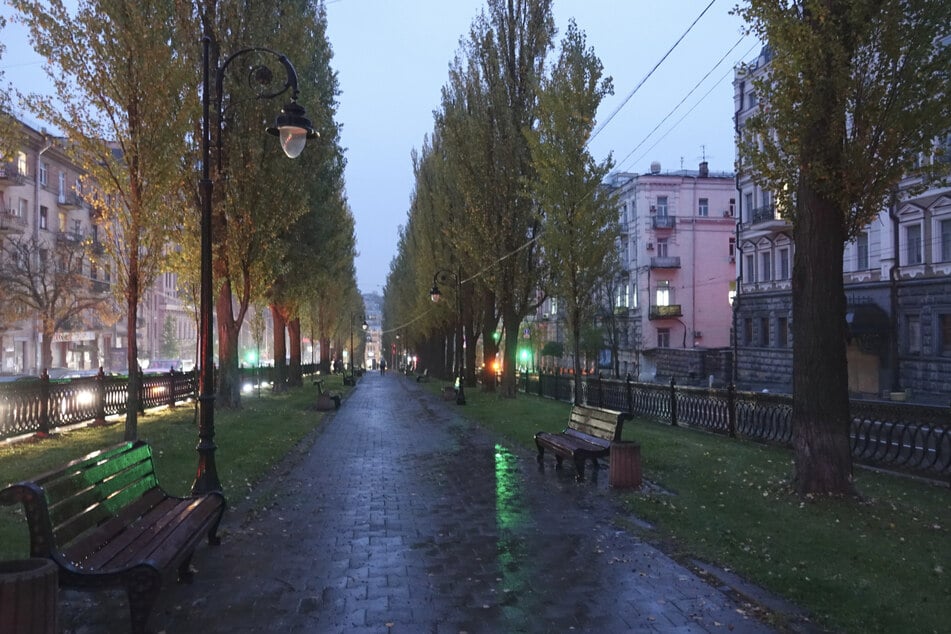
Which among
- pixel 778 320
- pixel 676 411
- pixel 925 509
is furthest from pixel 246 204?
pixel 778 320

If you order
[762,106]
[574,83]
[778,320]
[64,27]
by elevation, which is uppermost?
[574,83]

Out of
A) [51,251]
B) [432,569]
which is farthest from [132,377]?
[51,251]

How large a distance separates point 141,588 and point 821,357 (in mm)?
7398

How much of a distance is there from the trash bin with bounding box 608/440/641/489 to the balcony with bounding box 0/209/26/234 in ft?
119

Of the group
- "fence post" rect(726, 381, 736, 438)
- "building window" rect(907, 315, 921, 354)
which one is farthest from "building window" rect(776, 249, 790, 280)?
"fence post" rect(726, 381, 736, 438)

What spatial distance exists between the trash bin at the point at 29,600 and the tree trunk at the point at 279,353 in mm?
27409

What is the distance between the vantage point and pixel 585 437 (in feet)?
36.4

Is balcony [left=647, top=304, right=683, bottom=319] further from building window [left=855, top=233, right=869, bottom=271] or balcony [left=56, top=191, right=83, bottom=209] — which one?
balcony [left=56, top=191, right=83, bottom=209]

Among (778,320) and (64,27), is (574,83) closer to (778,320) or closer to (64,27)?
(64,27)

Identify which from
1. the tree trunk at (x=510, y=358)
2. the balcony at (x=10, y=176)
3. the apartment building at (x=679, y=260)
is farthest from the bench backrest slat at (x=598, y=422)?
the apartment building at (x=679, y=260)

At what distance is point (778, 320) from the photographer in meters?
38.2

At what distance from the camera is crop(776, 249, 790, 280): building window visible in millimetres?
38188

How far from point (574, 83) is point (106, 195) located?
1253 centimetres

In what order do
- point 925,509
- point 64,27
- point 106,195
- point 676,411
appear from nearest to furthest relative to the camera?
point 925,509 < point 64,27 < point 106,195 < point 676,411
